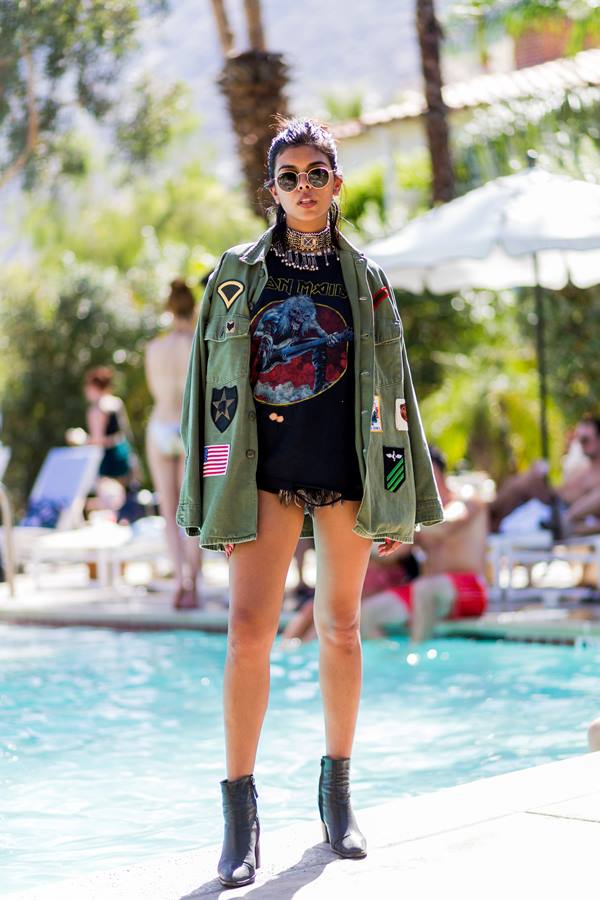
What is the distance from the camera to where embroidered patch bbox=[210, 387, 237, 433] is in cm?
319

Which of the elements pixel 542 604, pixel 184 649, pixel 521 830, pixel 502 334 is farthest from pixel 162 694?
pixel 502 334

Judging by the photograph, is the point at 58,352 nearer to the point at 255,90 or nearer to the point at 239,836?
the point at 255,90

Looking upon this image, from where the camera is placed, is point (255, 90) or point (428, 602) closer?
point (428, 602)

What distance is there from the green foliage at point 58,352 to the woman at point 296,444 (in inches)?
519

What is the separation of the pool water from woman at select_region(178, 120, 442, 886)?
3.37 ft

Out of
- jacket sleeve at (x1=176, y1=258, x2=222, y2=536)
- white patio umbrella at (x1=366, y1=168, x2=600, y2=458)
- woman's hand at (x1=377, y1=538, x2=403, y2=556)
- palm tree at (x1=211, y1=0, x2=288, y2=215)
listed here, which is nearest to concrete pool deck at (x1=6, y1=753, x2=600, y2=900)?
woman's hand at (x1=377, y1=538, x2=403, y2=556)

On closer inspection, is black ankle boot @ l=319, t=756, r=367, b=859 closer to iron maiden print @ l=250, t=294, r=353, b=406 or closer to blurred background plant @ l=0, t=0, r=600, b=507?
iron maiden print @ l=250, t=294, r=353, b=406

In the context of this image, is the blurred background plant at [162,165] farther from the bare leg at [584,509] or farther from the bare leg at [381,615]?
the bare leg at [381,615]

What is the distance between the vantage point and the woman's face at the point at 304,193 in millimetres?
3318

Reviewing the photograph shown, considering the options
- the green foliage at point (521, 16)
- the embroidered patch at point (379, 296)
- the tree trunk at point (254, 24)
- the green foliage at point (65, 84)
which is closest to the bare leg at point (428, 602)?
the embroidered patch at point (379, 296)

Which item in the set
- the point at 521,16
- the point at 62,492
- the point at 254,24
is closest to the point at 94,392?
the point at 62,492

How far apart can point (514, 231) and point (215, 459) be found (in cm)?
560

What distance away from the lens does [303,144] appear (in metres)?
3.35

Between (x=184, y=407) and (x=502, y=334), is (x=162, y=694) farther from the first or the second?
(x=502, y=334)
